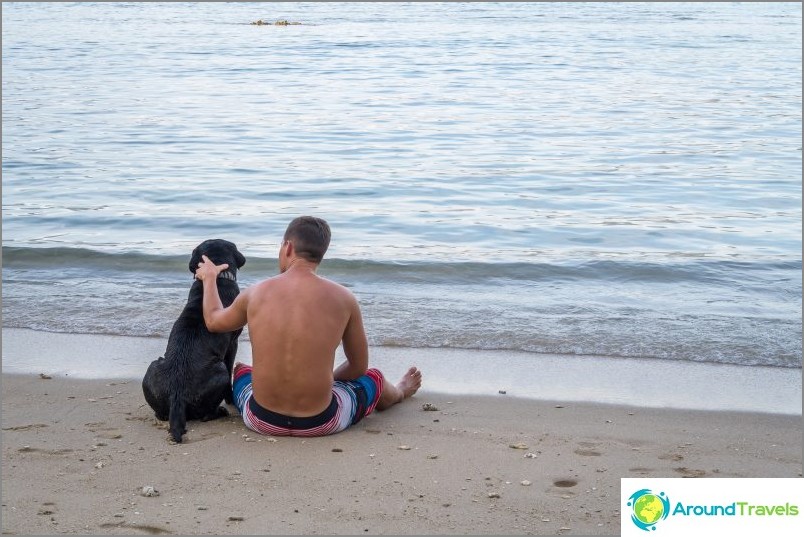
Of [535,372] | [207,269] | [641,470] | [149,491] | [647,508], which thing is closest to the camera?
[647,508]

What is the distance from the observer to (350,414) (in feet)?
16.3

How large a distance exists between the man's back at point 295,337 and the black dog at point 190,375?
35 cm

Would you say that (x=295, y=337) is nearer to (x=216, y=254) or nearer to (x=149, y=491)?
(x=216, y=254)

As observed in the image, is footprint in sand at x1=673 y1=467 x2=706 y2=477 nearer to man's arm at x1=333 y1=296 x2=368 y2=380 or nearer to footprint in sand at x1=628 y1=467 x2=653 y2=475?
footprint in sand at x1=628 y1=467 x2=653 y2=475

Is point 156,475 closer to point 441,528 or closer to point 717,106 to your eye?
point 441,528

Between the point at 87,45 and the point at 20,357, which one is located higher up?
the point at 87,45

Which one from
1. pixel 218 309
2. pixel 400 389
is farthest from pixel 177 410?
pixel 400 389

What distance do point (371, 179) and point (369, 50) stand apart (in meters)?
17.7

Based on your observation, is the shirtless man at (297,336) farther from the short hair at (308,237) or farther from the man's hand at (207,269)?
the man's hand at (207,269)

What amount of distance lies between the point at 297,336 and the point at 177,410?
2.26 ft

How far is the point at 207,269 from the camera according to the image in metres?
5.26

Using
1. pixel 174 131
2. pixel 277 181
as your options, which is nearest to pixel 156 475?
pixel 277 181

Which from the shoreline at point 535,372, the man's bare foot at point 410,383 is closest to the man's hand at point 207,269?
the shoreline at point 535,372

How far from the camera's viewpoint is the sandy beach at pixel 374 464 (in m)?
3.80
